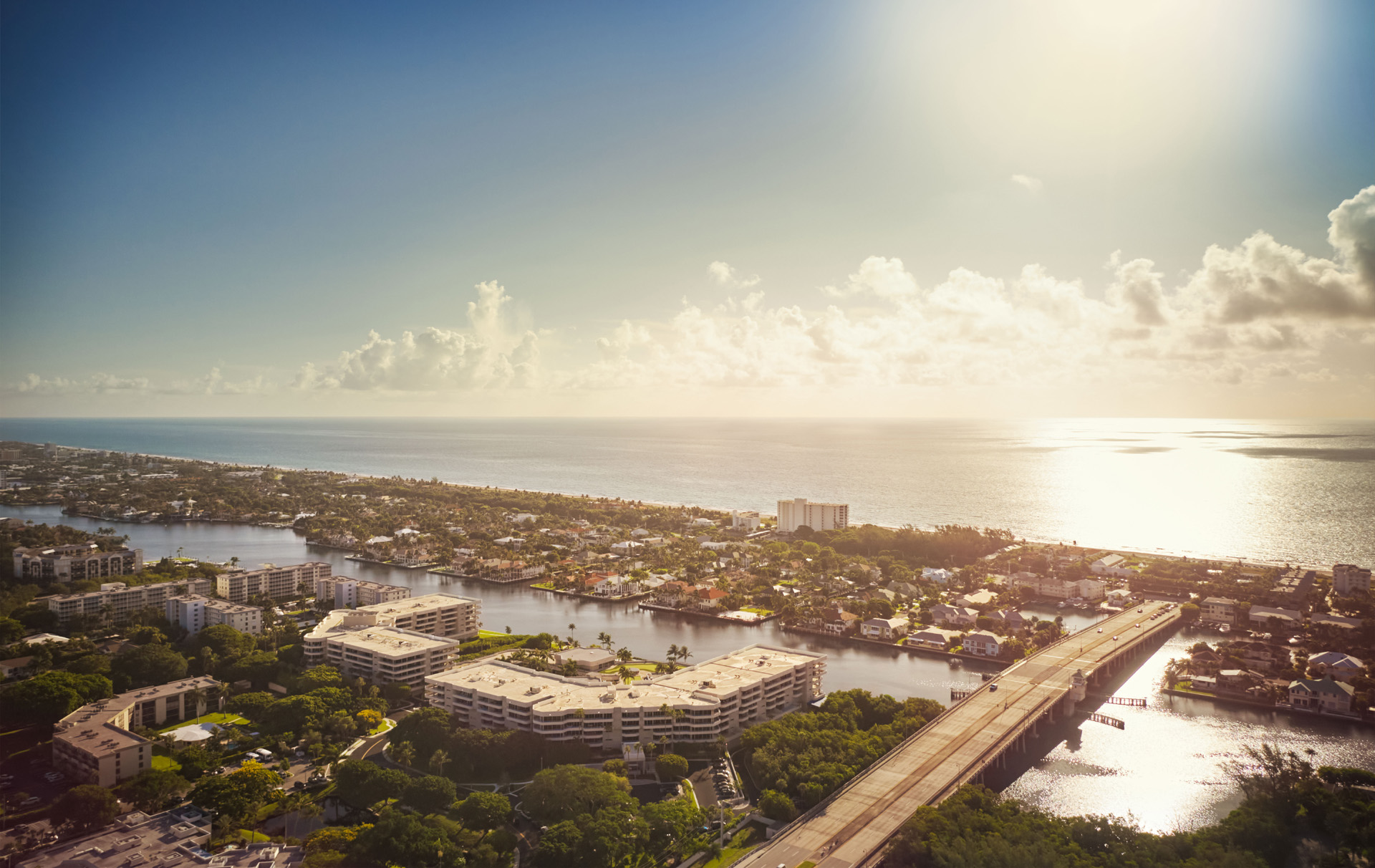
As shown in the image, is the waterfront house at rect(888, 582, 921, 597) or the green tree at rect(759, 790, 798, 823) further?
the waterfront house at rect(888, 582, 921, 597)

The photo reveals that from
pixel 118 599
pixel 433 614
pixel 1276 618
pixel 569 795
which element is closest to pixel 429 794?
pixel 569 795

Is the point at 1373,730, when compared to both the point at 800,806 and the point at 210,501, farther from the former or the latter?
the point at 210,501

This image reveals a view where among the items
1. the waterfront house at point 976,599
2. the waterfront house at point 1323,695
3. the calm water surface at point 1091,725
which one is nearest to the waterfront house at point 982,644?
the calm water surface at point 1091,725

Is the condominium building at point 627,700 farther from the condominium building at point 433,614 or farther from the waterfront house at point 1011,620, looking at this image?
the waterfront house at point 1011,620

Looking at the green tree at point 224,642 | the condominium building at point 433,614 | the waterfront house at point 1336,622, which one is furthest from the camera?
the condominium building at point 433,614

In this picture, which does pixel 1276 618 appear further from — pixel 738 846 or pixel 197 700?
pixel 197 700

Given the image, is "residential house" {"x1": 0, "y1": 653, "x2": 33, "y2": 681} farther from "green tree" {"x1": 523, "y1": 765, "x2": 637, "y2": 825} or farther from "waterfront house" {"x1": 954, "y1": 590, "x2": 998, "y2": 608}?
"waterfront house" {"x1": 954, "y1": 590, "x2": 998, "y2": 608}

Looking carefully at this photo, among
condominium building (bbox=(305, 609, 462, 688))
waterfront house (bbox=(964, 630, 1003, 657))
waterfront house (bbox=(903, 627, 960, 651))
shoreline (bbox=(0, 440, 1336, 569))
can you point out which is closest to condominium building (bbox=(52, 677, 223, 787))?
condominium building (bbox=(305, 609, 462, 688))
